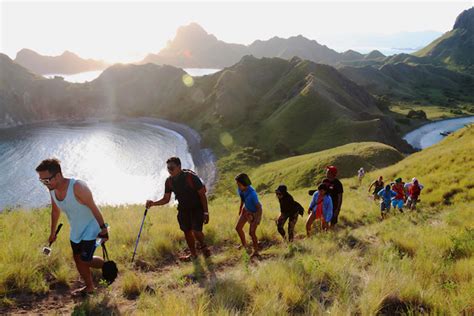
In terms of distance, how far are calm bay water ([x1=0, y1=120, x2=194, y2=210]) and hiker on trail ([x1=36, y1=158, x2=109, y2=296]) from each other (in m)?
49.4

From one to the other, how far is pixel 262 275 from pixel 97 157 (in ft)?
338

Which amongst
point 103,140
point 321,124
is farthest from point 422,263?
point 103,140

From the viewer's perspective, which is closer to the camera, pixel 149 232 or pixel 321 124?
pixel 149 232

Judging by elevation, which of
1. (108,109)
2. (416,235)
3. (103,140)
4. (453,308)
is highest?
(108,109)

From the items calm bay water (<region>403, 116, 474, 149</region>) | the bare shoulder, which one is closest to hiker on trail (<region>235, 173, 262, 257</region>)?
the bare shoulder

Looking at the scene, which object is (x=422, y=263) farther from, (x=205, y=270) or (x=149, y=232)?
(x=149, y=232)

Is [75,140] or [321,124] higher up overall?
[75,140]

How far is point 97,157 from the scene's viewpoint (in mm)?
97875

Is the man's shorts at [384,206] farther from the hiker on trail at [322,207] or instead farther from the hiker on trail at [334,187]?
the hiker on trail at [322,207]

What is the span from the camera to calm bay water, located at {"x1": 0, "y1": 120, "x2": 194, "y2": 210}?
6856cm

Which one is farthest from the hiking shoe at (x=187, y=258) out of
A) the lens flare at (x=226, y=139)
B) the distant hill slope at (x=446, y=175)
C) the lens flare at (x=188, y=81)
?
the lens flare at (x=188, y=81)

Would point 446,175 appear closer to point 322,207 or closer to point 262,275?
point 322,207

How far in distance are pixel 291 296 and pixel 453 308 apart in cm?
207

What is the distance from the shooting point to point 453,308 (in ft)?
12.8
